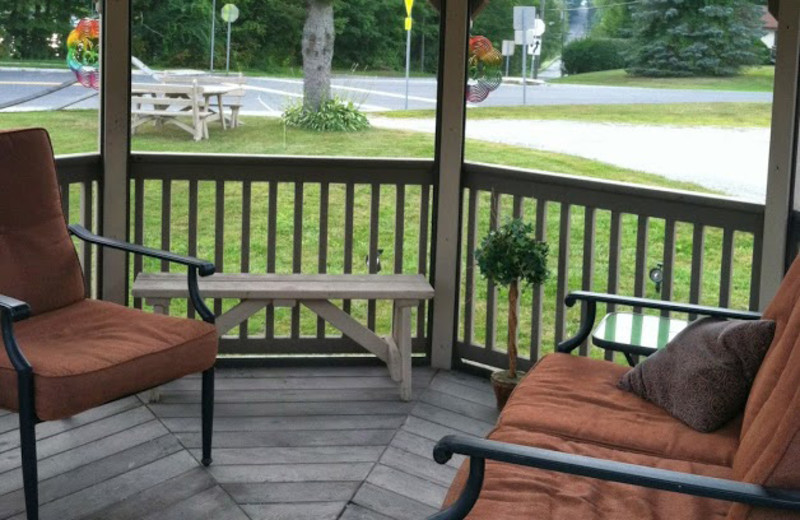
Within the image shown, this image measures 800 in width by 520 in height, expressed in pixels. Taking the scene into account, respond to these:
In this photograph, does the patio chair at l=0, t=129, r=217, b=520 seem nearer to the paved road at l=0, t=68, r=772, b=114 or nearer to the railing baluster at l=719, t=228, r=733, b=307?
the paved road at l=0, t=68, r=772, b=114

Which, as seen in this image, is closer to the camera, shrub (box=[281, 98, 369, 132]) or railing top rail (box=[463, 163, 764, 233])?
railing top rail (box=[463, 163, 764, 233])

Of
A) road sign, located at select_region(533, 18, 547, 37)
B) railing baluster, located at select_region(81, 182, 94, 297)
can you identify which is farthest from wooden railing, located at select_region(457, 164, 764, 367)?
railing baluster, located at select_region(81, 182, 94, 297)

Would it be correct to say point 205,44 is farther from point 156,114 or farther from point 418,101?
point 418,101

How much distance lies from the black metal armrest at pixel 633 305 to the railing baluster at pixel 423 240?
5.05 ft

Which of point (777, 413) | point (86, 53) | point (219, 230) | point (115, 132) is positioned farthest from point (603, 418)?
point (86, 53)

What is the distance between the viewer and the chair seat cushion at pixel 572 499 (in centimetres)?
244

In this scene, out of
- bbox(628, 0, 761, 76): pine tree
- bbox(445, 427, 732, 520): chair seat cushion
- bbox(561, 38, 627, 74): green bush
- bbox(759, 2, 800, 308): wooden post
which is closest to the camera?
bbox(445, 427, 732, 520): chair seat cushion

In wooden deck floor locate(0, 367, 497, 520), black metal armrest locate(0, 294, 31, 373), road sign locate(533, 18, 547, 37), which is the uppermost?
road sign locate(533, 18, 547, 37)

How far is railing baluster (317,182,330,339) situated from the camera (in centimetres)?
516

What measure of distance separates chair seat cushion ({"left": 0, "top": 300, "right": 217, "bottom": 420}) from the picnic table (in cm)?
118

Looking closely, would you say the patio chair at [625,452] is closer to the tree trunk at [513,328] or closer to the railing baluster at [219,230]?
the tree trunk at [513,328]

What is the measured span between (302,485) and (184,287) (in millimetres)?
1051

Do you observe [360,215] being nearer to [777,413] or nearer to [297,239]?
[297,239]

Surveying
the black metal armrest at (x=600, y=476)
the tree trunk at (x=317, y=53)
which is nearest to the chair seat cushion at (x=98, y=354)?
the black metal armrest at (x=600, y=476)
